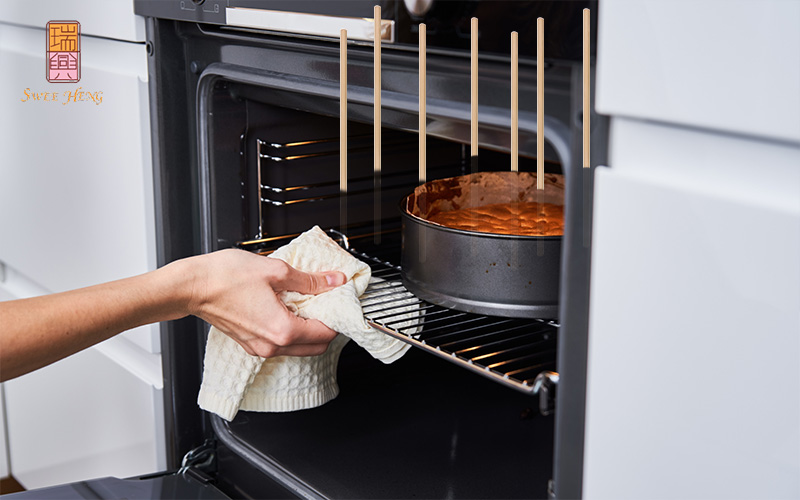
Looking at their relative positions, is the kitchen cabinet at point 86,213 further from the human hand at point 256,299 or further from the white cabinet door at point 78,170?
the human hand at point 256,299

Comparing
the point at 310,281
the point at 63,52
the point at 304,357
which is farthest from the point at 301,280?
the point at 63,52

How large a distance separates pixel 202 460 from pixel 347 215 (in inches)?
15.9

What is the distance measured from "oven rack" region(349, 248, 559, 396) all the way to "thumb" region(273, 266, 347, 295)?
4 centimetres

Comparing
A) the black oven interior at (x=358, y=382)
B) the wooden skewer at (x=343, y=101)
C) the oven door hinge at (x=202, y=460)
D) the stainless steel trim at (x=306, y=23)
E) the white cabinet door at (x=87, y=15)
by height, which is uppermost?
→ the white cabinet door at (x=87, y=15)

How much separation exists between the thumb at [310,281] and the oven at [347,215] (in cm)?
5

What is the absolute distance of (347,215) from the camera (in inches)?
47.1

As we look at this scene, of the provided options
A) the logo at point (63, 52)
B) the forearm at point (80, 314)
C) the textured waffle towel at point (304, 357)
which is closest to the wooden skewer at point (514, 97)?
the textured waffle towel at point (304, 357)

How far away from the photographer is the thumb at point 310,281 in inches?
36.8

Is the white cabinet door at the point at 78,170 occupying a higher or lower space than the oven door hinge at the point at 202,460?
higher

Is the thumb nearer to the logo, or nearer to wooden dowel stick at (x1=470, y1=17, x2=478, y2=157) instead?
wooden dowel stick at (x1=470, y1=17, x2=478, y2=157)

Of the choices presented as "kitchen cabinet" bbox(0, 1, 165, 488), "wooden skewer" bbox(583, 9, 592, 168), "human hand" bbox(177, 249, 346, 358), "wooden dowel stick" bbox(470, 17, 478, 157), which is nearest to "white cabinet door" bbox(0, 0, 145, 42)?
"kitchen cabinet" bbox(0, 1, 165, 488)

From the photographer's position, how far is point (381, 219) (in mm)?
1240

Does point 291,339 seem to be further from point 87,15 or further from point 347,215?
point 87,15

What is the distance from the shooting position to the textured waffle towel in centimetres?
Result: 91
